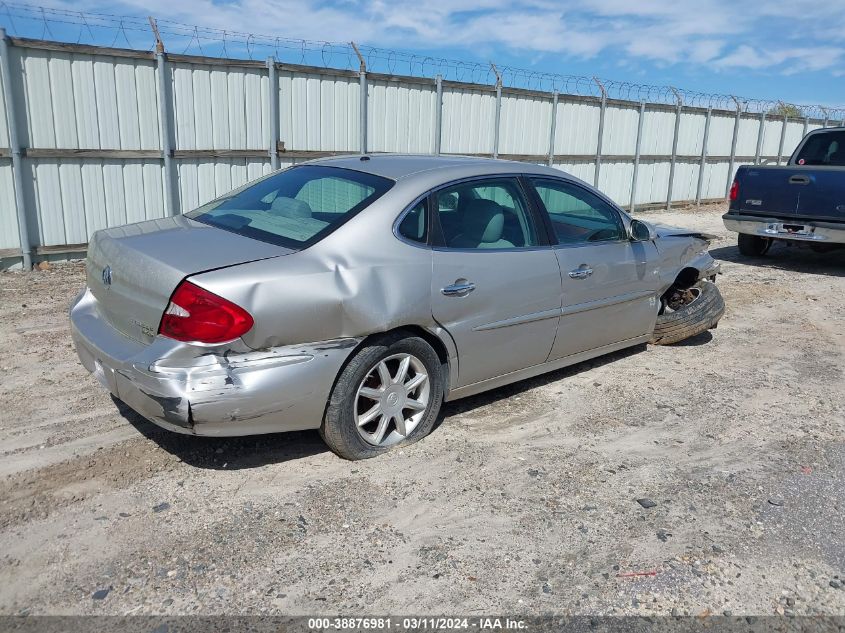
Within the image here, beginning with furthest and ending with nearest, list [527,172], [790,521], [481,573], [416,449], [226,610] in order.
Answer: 1. [527,172]
2. [416,449]
3. [790,521]
4. [481,573]
5. [226,610]

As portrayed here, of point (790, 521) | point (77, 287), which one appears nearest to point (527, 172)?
point (790, 521)

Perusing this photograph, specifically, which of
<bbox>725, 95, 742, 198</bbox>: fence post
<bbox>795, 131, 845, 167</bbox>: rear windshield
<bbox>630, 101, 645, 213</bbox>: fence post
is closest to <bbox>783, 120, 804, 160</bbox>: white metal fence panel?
<bbox>725, 95, 742, 198</bbox>: fence post

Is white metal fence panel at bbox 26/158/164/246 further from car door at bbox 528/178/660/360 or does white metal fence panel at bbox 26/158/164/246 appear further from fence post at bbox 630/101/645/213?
fence post at bbox 630/101/645/213

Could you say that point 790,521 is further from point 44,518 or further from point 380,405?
point 44,518

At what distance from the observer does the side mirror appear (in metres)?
5.14

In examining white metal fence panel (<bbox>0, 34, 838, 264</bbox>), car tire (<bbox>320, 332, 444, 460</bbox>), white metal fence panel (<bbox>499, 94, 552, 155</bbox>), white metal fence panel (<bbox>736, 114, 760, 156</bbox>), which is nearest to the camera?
car tire (<bbox>320, 332, 444, 460</bbox>)

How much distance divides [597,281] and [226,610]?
320 centimetres

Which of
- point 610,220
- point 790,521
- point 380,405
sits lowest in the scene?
point 790,521

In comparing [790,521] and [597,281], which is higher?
[597,281]

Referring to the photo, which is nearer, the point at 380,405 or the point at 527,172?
the point at 380,405

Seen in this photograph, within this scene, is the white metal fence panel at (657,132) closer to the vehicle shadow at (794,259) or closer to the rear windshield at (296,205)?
the vehicle shadow at (794,259)

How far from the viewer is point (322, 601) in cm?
274

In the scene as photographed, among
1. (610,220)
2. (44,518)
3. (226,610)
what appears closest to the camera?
(226,610)

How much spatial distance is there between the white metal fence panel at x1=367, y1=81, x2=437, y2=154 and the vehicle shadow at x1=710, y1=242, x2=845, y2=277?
5.21 m
